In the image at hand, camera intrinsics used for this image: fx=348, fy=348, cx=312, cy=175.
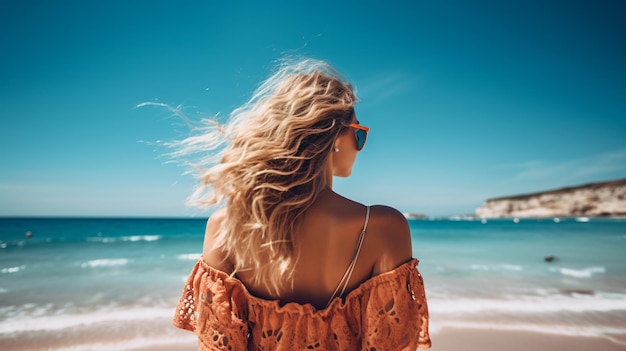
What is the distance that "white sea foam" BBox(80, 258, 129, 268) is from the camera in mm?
10445

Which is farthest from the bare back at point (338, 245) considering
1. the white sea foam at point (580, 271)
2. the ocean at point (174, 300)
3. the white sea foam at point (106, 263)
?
the white sea foam at point (106, 263)

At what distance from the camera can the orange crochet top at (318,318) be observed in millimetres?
1229

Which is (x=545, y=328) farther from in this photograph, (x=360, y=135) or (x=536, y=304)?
(x=360, y=135)

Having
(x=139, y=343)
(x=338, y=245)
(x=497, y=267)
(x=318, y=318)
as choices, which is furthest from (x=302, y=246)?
(x=497, y=267)

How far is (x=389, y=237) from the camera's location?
4.02ft

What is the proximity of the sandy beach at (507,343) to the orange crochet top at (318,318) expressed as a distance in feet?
10.00

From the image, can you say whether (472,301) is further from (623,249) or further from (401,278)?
(623,249)

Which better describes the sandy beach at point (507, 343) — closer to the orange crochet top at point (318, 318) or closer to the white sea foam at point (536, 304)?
the white sea foam at point (536, 304)

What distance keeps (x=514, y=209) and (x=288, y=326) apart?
85216 millimetres

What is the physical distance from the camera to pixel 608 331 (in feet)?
14.4

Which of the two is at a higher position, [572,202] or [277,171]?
[572,202]

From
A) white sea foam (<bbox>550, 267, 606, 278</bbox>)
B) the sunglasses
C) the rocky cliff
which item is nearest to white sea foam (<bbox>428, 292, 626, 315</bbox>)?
white sea foam (<bbox>550, 267, 606, 278</bbox>)

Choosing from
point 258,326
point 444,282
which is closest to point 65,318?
point 258,326

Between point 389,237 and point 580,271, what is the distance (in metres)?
10.3
